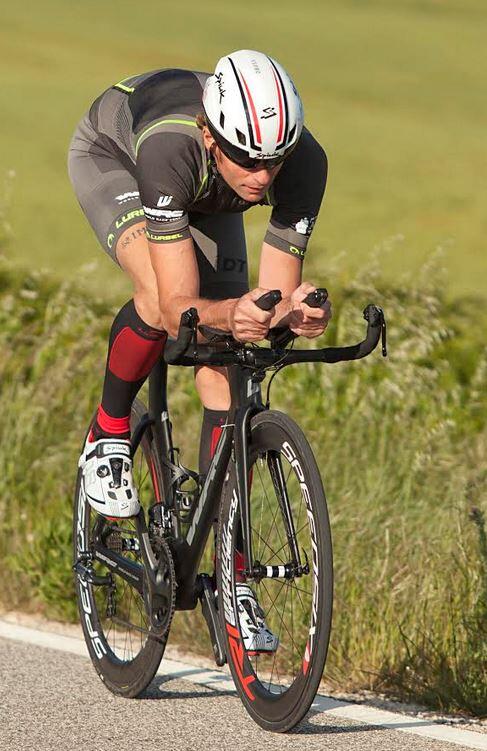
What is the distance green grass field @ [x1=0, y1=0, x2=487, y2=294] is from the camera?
23219 mm

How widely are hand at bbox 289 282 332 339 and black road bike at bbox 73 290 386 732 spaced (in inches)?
2.0

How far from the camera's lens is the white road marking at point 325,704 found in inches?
179

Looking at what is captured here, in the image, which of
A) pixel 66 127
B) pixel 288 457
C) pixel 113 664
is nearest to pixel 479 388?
pixel 113 664

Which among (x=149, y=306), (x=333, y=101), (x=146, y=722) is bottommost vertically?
(x=146, y=722)

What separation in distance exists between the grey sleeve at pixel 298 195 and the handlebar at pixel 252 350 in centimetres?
50

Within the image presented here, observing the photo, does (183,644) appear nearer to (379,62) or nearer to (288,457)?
(288,457)

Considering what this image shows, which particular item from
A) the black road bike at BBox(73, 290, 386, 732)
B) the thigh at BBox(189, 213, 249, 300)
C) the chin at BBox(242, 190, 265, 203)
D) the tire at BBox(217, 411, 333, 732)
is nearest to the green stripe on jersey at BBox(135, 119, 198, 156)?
the chin at BBox(242, 190, 265, 203)

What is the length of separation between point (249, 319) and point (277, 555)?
0.84 meters

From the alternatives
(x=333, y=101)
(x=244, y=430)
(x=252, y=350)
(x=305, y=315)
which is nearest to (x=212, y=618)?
(x=244, y=430)

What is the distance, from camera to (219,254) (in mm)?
5094

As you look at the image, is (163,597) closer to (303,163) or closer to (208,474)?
(208,474)

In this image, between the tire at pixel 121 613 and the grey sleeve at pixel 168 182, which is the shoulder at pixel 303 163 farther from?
the tire at pixel 121 613

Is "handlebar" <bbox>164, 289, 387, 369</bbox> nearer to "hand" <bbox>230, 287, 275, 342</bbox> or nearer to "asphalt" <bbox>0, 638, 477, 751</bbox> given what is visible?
"hand" <bbox>230, 287, 275, 342</bbox>

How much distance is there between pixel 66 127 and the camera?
3077 centimetres
